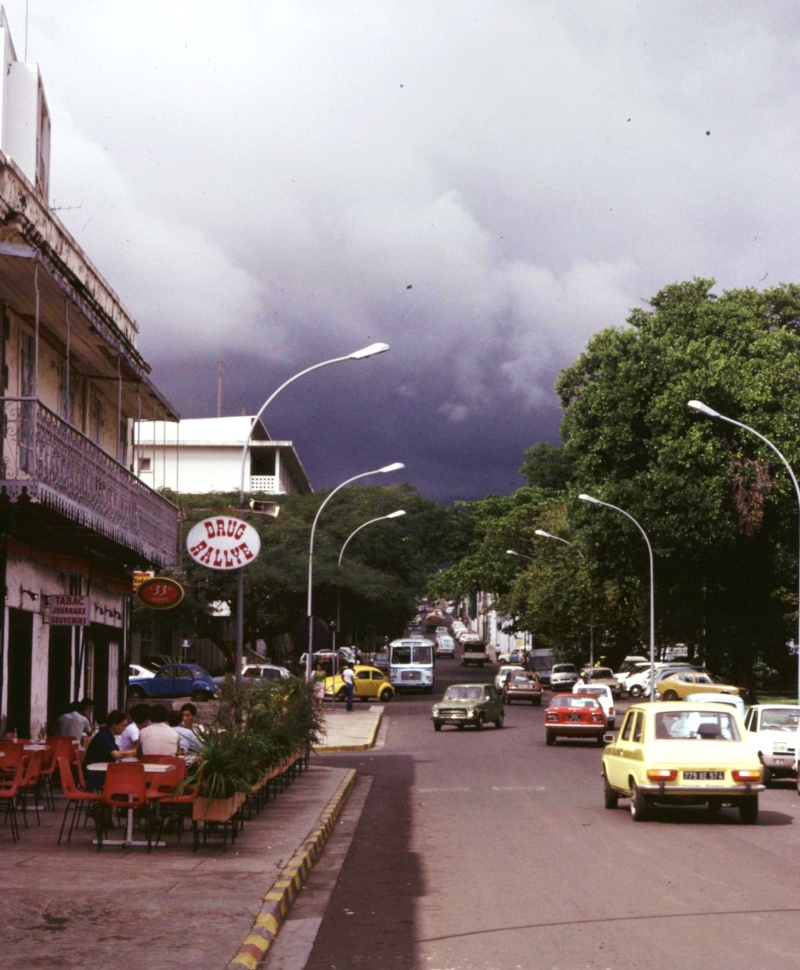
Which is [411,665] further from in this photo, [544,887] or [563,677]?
[544,887]

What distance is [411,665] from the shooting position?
72.9 meters

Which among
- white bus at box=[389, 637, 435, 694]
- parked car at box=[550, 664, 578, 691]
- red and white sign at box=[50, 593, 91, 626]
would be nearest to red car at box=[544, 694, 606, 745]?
red and white sign at box=[50, 593, 91, 626]

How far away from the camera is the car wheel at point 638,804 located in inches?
716

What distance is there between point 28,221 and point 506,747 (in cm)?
2042

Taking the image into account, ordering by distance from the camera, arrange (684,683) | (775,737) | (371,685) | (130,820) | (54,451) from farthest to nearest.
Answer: (371,685) < (684,683) < (775,737) < (54,451) < (130,820)

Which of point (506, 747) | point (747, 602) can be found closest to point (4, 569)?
point (506, 747)

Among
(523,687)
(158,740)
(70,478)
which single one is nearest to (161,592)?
(70,478)

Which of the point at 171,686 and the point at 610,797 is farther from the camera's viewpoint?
the point at 171,686

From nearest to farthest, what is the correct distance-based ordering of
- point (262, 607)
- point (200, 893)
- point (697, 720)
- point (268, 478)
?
point (200, 893)
point (697, 720)
point (262, 607)
point (268, 478)

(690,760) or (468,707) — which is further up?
(690,760)

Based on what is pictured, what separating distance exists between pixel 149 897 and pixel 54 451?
341 inches

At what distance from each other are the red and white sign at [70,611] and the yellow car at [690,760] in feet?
29.1

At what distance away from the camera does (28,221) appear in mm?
19953

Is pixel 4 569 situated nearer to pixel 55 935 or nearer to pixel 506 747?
pixel 55 935
